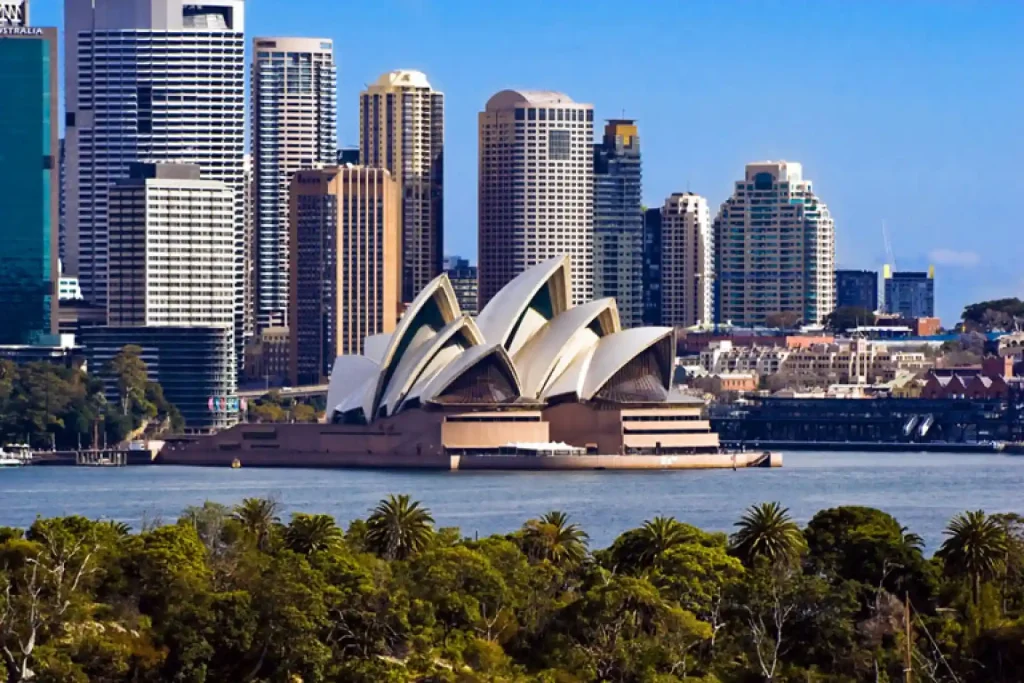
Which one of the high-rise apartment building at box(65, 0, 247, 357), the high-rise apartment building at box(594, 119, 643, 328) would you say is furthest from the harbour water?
the high-rise apartment building at box(594, 119, 643, 328)

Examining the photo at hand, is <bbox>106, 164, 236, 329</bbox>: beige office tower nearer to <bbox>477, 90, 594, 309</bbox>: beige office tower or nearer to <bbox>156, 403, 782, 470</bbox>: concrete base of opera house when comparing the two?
<bbox>477, 90, 594, 309</bbox>: beige office tower

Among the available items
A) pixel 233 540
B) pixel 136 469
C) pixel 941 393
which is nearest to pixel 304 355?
pixel 941 393

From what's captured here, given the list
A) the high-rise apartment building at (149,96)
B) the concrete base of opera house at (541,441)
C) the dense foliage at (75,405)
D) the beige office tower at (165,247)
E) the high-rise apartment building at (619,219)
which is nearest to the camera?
the concrete base of opera house at (541,441)

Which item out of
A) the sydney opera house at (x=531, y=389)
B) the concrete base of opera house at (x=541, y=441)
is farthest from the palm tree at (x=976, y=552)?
the concrete base of opera house at (x=541, y=441)

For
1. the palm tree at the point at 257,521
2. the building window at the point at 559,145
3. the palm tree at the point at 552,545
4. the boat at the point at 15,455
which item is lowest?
the boat at the point at 15,455

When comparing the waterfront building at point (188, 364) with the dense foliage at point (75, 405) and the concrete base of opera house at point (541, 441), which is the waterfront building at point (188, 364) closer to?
the dense foliage at point (75, 405)

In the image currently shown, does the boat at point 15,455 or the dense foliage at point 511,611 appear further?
the boat at point 15,455
